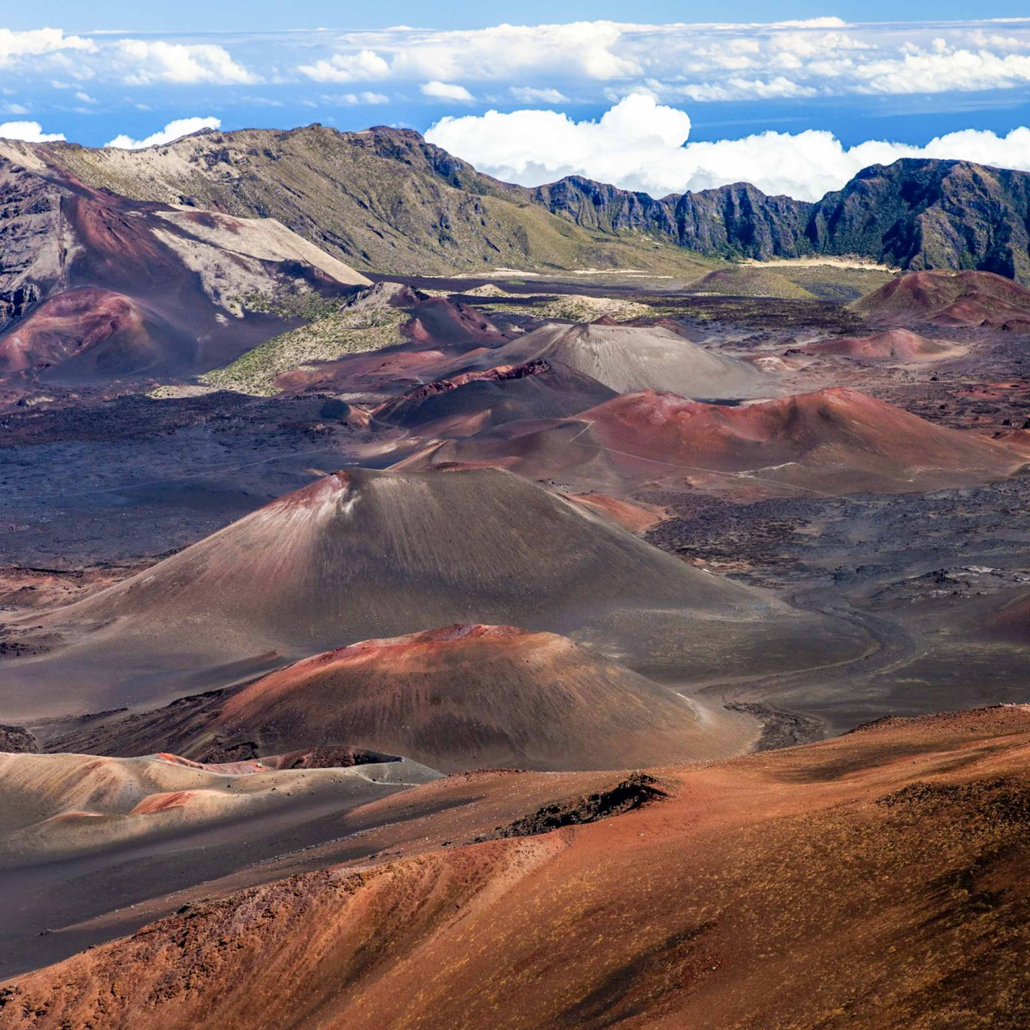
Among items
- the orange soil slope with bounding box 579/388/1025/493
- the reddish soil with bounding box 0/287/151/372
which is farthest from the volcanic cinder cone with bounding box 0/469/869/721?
the reddish soil with bounding box 0/287/151/372

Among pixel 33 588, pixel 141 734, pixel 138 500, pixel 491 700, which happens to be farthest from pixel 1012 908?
pixel 138 500

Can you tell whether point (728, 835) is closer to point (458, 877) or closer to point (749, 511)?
point (458, 877)

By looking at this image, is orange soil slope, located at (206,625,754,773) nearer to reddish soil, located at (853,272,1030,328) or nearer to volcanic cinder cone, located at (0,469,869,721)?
volcanic cinder cone, located at (0,469,869,721)

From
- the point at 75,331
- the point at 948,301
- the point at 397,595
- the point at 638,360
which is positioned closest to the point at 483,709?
the point at 397,595

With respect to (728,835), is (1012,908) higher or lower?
higher

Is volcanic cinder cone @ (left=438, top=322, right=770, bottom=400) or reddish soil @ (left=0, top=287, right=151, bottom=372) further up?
reddish soil @ (left=0, top=287, right=151, bottom=372)

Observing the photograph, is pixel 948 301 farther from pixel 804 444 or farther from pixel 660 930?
pixel 660 930

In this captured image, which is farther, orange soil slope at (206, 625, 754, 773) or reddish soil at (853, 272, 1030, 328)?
reddish soil at (853, 272, 1030, 328)
